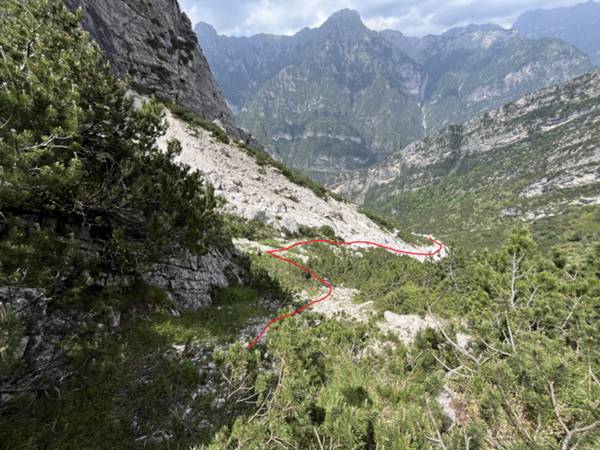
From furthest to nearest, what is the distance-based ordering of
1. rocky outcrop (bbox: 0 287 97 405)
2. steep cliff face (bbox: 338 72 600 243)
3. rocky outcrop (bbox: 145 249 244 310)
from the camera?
steep cliff face (bbox: 338 72 600 243) < rocky outcrop (bbox: 145 249 244 310) < rocky outcrop (bbox: 0 287 97 405)

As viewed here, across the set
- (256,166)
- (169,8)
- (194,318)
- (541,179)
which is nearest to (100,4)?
(169,8)

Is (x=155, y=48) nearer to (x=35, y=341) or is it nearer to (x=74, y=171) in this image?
(x=74, y=171)

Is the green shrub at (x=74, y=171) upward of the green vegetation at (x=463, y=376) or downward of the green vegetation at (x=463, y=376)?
upward

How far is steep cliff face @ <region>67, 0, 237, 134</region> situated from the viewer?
117 feet

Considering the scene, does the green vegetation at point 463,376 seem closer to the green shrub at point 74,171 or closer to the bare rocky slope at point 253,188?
the green shrub at point 74,171

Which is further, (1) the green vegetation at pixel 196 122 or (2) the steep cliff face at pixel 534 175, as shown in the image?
(2) the steep cliff face at pixel 534 175

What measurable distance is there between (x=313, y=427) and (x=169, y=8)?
63.5 meters

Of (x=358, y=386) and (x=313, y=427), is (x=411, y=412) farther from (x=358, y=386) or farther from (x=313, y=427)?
(x=358, y=386)

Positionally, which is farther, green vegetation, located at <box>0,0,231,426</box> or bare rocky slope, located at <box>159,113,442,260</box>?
bare rocky slope, located at <box>159,113,442,260</box>

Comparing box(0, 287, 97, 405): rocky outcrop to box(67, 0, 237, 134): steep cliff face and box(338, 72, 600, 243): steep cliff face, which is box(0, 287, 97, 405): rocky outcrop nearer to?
box(67, 0, 237, 134): steep cliff face

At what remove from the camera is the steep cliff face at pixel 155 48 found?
117 ft

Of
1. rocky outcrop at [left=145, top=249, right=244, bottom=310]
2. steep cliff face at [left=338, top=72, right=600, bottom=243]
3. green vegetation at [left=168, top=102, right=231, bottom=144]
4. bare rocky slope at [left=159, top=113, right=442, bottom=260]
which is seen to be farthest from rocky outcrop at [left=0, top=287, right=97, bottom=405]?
steep cliff face at [left=338, top=72, right=600, bottom=243]

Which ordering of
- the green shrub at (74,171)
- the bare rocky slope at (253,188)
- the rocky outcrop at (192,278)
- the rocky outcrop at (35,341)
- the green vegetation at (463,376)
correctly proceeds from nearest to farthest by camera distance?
1. the green vegetation at (463,376)
2. the rocky outcrop at (35,341)
3. the green shrub at (74,171)
4. the rocky outcrop at (192,278)
5. the bare rocky slope at (253,188)

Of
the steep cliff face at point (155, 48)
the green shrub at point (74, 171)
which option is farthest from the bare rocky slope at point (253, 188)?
the green shrub at point (74, 171)
